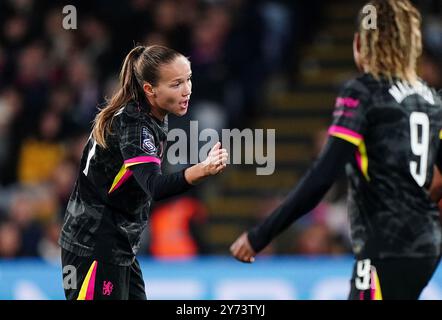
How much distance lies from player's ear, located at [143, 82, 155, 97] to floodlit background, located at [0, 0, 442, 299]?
11.2 feet

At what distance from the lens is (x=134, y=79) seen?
4297 mm

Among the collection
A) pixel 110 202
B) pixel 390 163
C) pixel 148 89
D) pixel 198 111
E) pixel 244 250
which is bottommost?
pixel 244 250

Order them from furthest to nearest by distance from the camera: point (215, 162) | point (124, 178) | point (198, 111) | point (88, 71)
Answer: point (88, 71), point (198, 111), point (124, 178), point (215, 162)

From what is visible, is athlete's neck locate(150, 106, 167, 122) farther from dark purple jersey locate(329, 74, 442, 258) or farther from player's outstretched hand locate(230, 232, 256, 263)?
dark purple jersey locate(329, 74, 442, 258)

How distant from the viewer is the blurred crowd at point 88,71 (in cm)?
902

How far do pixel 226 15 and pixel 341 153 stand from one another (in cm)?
634

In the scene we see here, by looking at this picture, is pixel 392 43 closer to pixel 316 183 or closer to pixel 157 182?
pixel 316 183

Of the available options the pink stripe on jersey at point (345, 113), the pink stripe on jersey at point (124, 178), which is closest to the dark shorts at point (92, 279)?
the pink stripe on jersey at point (124, 178)

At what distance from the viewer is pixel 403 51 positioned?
4105 mm

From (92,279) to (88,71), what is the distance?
19.1 ft

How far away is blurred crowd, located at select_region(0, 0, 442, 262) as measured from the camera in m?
9.02

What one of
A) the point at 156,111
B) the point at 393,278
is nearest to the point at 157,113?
the point at 156,111

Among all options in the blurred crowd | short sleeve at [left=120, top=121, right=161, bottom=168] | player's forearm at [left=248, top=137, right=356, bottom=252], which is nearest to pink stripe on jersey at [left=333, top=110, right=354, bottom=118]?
player's forearm at [left=248, top=137, right=356, bottom=252]

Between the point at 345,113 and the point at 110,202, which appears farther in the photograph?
the point at 110,202
